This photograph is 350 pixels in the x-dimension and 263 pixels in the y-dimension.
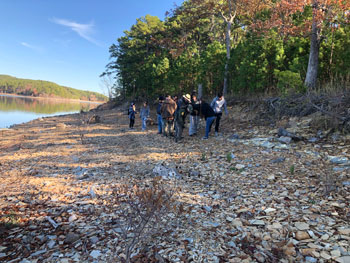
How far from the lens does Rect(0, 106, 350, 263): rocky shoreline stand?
2775mm

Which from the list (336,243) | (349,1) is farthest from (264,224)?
(349,1)

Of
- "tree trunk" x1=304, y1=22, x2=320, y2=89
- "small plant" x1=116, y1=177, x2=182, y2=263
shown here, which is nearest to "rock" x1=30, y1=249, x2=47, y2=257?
"small plant" x1=116, y1=177, x2=182, y2=263

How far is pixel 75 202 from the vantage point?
4.23 m

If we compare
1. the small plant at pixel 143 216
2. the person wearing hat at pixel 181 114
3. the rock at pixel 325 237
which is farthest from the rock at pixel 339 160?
the person wearing hat at pixel 181 114

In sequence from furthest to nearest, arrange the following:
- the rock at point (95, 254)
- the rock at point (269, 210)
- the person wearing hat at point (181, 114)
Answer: the person wearing hat at point (181, 114) → the rock at point (269, 210) → the rock at point (95, 254)

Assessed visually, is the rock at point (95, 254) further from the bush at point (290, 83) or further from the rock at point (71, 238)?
the bush at point (290, 83)

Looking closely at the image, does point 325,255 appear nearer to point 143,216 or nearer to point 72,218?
point 143,216

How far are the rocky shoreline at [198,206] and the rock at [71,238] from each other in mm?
14

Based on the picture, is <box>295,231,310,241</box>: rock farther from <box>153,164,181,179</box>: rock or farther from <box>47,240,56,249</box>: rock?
<box>47,240,56,249</box>: rock

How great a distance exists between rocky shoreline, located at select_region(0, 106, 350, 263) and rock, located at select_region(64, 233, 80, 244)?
0.05 feet

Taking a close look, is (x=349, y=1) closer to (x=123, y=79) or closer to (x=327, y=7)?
(x=327, y=7)

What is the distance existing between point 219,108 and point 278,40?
6.02m

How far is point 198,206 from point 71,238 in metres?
2.28

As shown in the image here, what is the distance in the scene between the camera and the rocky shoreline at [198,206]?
2775 mm
